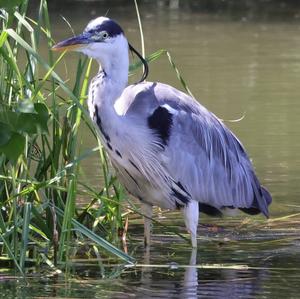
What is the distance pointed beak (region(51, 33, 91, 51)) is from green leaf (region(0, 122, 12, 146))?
136 cm

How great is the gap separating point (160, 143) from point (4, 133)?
215 cm

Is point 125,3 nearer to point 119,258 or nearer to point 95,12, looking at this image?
point 95,12

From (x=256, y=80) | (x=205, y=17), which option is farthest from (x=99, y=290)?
(x=205, y=17)

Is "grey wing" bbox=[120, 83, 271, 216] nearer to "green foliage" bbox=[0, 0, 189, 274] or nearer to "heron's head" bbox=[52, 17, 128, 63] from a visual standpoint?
"green foliage" bbox=[0, 0, 189, 274]

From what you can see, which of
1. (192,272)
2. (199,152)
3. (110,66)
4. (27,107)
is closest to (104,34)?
(110,66)

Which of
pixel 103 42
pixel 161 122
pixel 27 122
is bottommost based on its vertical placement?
pixel 161 122

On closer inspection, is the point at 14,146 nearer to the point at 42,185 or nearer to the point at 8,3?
the point at 8,3

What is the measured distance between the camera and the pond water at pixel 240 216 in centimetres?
579

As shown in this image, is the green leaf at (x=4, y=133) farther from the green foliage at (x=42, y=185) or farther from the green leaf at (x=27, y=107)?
the green foliage at (x=42, y=185)

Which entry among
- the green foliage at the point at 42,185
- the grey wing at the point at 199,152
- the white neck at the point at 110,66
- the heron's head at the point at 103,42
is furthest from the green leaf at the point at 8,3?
the grey wing at the point at 199,152

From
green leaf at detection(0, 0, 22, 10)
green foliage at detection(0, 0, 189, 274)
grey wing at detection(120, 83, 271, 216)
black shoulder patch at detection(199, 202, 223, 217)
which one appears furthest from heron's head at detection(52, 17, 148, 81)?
green leaf at detection(0, 0, 22, 10)

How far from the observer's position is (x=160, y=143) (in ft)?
22.1

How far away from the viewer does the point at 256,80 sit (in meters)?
13.5

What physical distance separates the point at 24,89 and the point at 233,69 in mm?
8420
